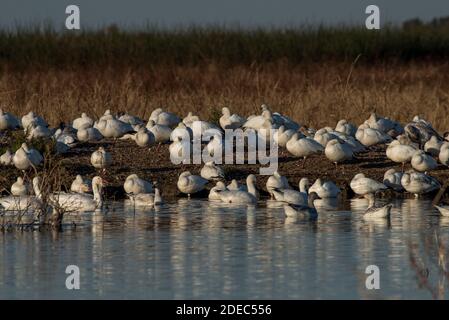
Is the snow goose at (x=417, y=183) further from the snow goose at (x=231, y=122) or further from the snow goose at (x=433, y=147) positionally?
the snow goose at (x=231, y=122)

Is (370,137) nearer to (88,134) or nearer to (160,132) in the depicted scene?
(160,132)

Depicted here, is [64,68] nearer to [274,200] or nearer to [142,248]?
[274,200]

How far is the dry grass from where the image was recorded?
20734 millimetres

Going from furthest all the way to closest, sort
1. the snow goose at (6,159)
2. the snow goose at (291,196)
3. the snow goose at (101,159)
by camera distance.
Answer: the snow goose at (6,159)
the snow goose at (101,159)
the snow goose at (291,196)

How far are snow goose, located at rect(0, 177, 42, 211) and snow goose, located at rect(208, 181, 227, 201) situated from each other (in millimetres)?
2232

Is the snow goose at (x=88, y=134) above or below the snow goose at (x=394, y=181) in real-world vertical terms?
above

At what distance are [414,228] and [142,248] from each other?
283 centimetres

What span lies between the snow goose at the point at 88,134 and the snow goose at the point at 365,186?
4.29m

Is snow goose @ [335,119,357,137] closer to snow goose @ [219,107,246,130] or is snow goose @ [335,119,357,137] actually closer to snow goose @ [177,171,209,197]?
snow goose @ [219,107,246,130]

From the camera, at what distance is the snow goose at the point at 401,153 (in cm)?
1630

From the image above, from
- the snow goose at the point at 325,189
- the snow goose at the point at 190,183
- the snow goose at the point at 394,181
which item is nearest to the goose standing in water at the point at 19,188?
the snow goose at the point at 190,183

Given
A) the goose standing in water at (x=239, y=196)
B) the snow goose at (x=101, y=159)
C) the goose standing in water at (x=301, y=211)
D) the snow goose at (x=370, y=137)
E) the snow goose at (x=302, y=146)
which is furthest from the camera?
the snow goose at (x=370, y=137)

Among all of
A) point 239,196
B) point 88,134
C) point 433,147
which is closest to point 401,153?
point 433,147
